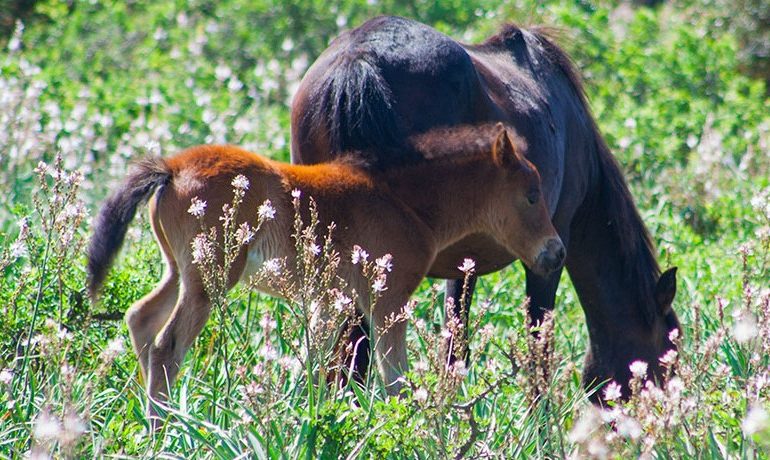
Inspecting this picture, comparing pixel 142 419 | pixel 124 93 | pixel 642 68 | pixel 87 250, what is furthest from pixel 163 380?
pixel 642 68

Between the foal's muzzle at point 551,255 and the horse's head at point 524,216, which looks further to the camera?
the foal's muzzle at point 551,255

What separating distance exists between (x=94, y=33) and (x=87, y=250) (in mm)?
9178

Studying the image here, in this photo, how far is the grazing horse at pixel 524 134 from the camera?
4691 mm

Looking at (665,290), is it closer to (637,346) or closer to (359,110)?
(637,346)

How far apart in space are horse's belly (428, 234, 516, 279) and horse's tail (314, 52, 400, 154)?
0.78m

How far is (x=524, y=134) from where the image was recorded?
17.5ft

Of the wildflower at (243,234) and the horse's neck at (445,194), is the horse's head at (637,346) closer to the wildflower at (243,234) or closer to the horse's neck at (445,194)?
the horse's neck at (445,194)

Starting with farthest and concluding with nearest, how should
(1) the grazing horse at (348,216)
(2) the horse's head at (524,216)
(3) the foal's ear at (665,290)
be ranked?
(3) the foal's ear at (665,290) < (2) the horse's head at (524,216) < (1) the grazing horse at (348,216)

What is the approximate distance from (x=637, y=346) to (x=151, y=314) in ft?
8.97

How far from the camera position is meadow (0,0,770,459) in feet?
11.4

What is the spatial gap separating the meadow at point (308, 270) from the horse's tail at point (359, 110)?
0.50m

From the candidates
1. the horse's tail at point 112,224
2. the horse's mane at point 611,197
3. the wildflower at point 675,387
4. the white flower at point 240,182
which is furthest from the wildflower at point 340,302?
the horse's mane at point 611,197

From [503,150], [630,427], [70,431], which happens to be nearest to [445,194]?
[503,150]

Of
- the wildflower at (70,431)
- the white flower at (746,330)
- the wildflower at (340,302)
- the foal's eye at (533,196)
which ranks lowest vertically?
the foal's eye at (533,196)
